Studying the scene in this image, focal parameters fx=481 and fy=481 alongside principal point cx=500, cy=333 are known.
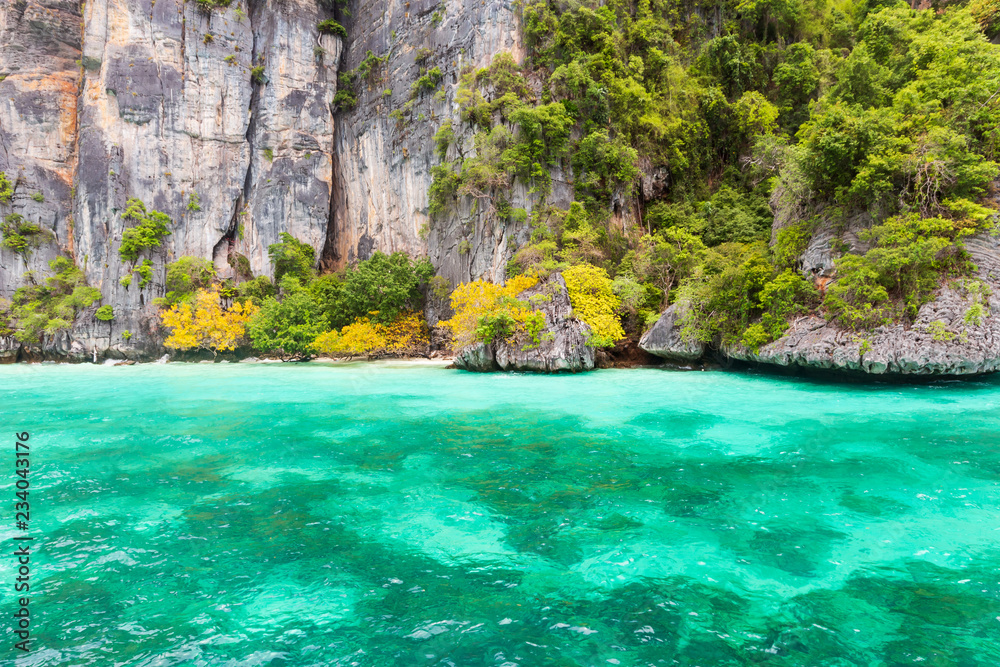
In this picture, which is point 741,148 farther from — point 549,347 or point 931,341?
point 931,341

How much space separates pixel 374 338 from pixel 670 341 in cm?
1361

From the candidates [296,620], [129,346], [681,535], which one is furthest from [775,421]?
[129,346]

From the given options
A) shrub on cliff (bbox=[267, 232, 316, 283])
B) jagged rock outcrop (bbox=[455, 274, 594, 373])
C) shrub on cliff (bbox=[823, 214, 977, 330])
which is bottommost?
jagged rock outcrop (bbox=[455, 274, 594, 373])

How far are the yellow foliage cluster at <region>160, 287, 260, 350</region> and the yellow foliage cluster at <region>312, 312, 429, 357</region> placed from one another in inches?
194

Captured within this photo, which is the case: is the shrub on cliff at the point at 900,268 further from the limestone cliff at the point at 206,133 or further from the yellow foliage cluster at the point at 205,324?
the yellow foliage cluster at the point at 205,324

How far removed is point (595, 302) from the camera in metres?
16.7

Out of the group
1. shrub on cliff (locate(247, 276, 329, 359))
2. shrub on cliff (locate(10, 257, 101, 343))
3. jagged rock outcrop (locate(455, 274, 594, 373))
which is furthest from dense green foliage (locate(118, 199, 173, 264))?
jagged rock outcrop (locate(455, 274, 594, 373))

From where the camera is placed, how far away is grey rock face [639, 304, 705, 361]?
15329mm

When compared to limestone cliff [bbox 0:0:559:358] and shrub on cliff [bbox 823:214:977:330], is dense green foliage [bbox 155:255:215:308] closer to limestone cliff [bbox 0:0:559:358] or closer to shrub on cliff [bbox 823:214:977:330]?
limestone cliff [bbox 0:0:559:358]

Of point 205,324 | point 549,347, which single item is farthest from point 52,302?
point 549,347

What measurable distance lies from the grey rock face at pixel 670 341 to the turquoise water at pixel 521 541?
7025 mm

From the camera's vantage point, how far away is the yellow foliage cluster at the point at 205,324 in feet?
79.4

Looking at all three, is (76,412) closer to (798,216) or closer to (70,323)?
(798,216)

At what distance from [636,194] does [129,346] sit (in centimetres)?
2675
